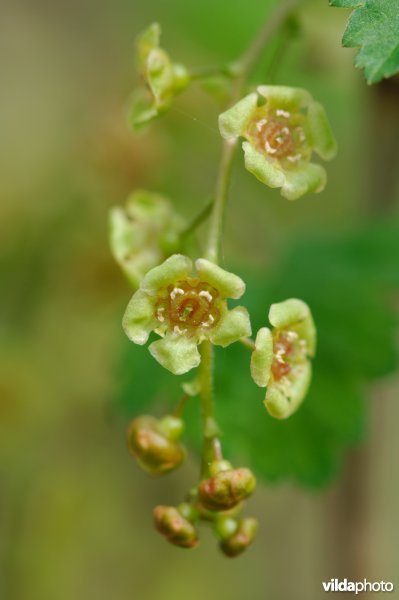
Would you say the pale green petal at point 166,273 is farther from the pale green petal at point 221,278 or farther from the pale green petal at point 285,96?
the pale green petal at point 285,96

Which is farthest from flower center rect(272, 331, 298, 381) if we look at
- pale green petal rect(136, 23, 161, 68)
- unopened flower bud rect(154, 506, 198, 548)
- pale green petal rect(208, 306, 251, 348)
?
pale green petal rect(136, 23, 161, 68)

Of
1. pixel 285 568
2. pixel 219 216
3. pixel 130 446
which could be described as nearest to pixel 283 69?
pixel 219 216

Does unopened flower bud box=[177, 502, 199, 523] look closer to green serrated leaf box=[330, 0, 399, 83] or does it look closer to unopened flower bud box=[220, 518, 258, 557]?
unopened flower bud box=[220, 518, 258, 557]

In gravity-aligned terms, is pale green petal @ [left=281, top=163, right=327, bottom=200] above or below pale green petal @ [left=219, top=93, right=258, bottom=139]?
below

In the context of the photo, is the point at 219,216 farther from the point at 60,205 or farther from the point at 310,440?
the point at 60,205

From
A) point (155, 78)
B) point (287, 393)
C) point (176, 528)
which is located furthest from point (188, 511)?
point (155, 78)

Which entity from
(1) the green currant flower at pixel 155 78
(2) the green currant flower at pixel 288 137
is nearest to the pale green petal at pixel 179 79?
(1) the green currant flower at pixel 155 78

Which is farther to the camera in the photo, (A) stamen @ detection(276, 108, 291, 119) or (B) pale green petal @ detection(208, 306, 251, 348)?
(A) stamen @ detection(276, 108, 291, 119)
